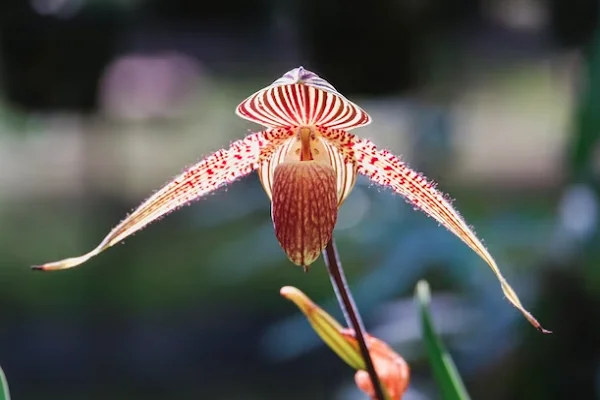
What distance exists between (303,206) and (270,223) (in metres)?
2.66

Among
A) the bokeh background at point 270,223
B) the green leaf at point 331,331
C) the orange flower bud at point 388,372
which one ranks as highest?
the green leaf at point 331,331

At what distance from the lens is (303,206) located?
2.38 ft

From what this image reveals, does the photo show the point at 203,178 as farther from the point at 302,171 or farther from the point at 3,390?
the point at 3,390

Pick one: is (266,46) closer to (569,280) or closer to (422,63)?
(422,63)

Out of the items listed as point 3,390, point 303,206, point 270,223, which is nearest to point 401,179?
point 303,206

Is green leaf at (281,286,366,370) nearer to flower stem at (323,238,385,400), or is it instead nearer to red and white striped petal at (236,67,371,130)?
flower stem at (323,238,385,400)

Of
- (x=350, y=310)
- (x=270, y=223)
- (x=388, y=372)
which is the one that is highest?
(x=350, y=310)

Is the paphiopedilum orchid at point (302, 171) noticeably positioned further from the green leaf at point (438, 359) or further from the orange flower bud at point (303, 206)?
the green leaf at point (438, 359)

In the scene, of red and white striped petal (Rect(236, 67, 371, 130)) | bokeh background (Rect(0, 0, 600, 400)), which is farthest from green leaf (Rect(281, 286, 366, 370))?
bokeh background (Rect(0, 0, 600, 400))

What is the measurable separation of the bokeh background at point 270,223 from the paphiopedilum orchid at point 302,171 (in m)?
0.83

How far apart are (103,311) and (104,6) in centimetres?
122

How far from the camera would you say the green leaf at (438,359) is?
716 millimetres

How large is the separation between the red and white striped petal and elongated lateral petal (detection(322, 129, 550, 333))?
21 mm

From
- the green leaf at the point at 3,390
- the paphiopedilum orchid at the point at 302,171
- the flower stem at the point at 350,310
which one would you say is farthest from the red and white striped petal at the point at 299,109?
the green leaf at the point at 3,390
